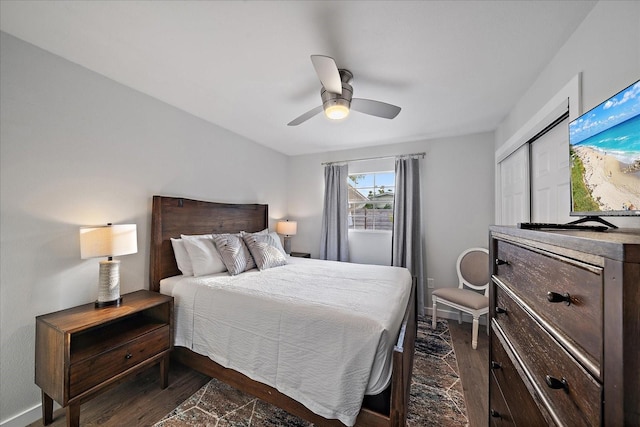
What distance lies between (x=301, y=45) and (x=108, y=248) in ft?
6.66

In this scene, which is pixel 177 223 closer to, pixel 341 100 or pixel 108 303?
pixel 108 303

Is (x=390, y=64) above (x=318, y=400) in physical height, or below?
above

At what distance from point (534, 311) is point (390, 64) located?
6.00 feet

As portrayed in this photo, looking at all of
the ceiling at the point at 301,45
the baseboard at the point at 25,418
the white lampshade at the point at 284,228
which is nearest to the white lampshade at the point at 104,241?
the baseboard at the point at 25,418

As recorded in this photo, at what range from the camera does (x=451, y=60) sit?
181 cm

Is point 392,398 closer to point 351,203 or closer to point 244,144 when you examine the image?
point 351,203

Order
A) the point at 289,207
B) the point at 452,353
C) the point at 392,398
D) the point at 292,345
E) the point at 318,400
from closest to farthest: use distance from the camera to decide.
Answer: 1. the point at 392,398
2. the point at 318,400
3. the point at 292,345
4. the point at 452,353
5. the point at 289,207

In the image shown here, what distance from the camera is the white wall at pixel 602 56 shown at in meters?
1.08

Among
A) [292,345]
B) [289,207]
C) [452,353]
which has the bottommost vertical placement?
[452,353]

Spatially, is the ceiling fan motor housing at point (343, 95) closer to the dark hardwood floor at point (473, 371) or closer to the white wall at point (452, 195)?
the white wall at point (452, 195)

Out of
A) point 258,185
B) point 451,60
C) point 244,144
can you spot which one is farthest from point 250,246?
point 451,60

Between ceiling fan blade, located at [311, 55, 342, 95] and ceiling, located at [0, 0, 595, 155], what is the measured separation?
0.23m

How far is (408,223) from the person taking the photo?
3.58m

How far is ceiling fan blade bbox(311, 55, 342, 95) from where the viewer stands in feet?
4.79
